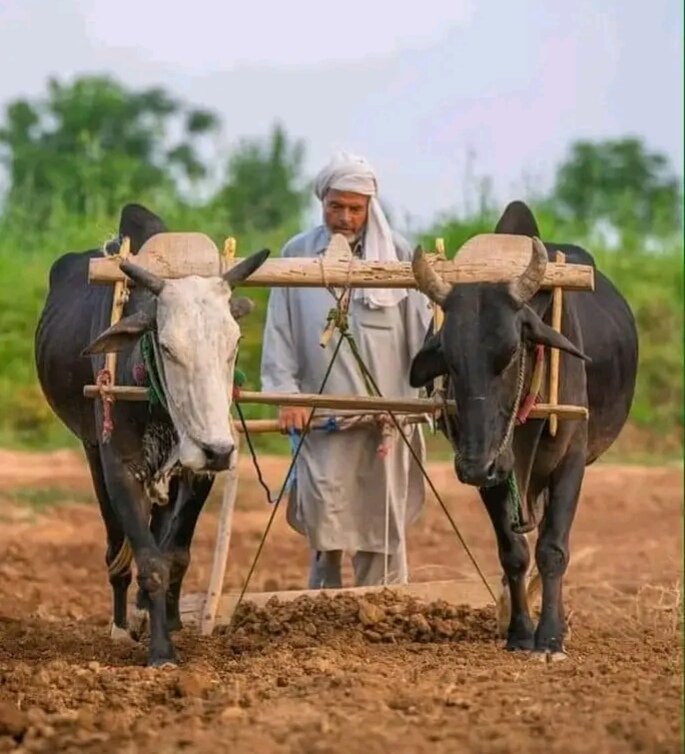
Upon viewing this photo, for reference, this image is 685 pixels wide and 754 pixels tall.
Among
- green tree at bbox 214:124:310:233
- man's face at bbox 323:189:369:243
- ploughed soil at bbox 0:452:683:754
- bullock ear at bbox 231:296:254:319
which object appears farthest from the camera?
green tree at bbox 214:124:310:233

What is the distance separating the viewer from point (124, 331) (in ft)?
21.1

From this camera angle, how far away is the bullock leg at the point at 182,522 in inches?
281

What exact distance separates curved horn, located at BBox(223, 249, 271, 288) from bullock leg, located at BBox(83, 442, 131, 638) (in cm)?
138

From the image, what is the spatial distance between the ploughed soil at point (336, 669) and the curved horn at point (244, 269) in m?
1.28

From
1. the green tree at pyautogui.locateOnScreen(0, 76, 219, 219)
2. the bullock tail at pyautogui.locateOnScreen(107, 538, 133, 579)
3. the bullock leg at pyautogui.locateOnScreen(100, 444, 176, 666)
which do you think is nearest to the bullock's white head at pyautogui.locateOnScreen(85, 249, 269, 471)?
the bullock leg at pyautogui.locateOnScreen(100, 444, 176, 666)

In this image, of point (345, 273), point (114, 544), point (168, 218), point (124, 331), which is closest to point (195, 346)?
point (124, 331)

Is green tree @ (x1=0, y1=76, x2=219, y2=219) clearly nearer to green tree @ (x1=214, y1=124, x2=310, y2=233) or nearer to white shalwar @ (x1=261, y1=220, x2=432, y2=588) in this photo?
green tree @ (x1=214, y1=124, x2=310, y2=233)

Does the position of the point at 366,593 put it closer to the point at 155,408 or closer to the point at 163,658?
the point at 163,658

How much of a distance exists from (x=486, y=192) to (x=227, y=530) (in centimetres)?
895

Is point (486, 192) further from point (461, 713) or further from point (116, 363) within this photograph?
point (461, 713)

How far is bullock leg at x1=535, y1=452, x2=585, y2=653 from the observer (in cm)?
666

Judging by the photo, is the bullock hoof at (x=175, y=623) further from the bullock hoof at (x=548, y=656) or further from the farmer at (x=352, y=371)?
the bullock hoof at (x=548, y=656)

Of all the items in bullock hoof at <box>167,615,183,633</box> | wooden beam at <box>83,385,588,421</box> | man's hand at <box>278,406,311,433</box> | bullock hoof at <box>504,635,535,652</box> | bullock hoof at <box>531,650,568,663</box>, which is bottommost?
bullock hoof at <box>167,615,183,633</box>

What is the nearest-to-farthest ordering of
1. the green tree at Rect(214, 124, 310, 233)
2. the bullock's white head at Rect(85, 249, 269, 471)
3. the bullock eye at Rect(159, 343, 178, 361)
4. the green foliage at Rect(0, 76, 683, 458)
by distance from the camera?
the bullock's white head at Rect(85, 249, 269, 471), the bullock eye at Rect(159, 343, 178, 361), the green foliage at Rect(0, 76, 683, 458), the green tree at Rect(214, 124, 310, 233)
